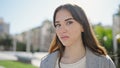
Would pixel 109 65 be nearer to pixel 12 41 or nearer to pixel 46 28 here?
pixel 12 41

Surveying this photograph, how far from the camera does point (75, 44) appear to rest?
76.0 inches

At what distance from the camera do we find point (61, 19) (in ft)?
6.15

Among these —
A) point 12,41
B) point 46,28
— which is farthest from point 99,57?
point 46,28

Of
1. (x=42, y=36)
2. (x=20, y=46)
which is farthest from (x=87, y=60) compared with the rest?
(x=42, y=36)

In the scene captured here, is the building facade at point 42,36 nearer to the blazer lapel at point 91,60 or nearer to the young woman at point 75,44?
the young woman at point 75,44

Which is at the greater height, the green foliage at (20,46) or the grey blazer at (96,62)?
the grey blazer at (96,62)

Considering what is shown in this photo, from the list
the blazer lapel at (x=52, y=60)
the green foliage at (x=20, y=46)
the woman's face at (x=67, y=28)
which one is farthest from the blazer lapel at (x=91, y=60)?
the green foliage at (x=20, y=46)

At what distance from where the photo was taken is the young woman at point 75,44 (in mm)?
1839

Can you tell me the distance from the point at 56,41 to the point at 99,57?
1.34 ft

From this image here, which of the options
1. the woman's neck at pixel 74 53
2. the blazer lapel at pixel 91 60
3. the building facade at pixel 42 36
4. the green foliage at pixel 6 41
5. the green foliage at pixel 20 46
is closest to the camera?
the blazer lapel at pixel 91 60

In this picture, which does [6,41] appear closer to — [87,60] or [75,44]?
[75,44]

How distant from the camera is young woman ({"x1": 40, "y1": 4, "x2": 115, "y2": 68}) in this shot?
184 centimetres

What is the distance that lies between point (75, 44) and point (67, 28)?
0.52 feet

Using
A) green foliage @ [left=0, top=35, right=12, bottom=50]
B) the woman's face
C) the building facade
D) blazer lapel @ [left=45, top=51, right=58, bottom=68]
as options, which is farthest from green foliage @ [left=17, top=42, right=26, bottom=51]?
the woman's face
